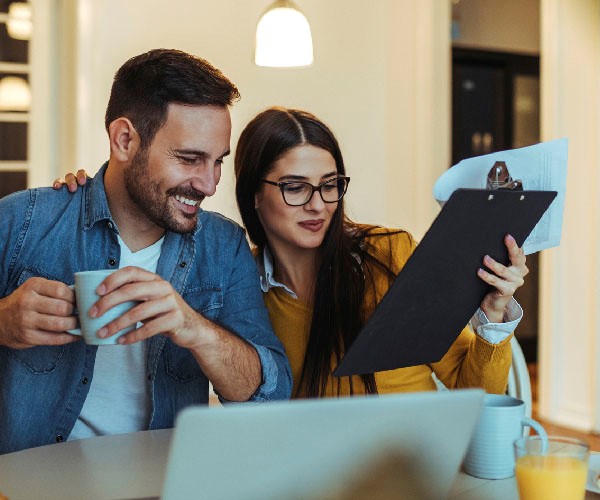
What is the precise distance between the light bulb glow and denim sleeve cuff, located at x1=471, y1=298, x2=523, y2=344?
6.21 feet

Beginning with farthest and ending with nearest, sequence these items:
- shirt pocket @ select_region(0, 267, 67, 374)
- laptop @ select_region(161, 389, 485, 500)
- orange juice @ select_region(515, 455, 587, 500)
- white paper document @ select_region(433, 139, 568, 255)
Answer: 1. shirt pocket @ select_region(0, 267, 67, 374)
2. white paper document @ select_region(433, 139, 568, 255)
3. orange juice @ select_region(515, 455, 587, 500)
4. laptop @ select_region(161, 389, 485, 500)

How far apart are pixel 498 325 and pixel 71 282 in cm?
80

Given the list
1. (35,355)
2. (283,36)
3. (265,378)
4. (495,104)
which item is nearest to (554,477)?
(265,378)

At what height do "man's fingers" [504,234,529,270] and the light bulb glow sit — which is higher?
the light bulb glow

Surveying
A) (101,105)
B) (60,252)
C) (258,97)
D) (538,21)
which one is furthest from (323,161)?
(538,21)

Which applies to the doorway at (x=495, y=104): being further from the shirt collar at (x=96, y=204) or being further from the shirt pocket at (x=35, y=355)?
the shirt pocket at (x=35, y=355)

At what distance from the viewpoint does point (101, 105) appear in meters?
3.90

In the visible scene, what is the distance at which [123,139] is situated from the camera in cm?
164

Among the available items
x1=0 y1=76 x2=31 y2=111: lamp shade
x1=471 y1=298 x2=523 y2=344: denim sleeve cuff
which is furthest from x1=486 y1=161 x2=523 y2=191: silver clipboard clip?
x1=0 y1=76 x2=31 y2=111: lamp shade

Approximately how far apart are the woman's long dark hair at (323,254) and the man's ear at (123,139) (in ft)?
0.86

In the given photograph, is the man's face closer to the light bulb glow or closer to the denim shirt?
the denim shirt

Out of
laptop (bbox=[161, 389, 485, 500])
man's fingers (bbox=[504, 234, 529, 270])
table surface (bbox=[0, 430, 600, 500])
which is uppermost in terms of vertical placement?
man's fingers (bbox=[504, 234, 529, 270])

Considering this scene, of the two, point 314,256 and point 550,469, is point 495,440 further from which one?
point 314,256

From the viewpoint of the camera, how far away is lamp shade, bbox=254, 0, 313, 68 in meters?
3.12
